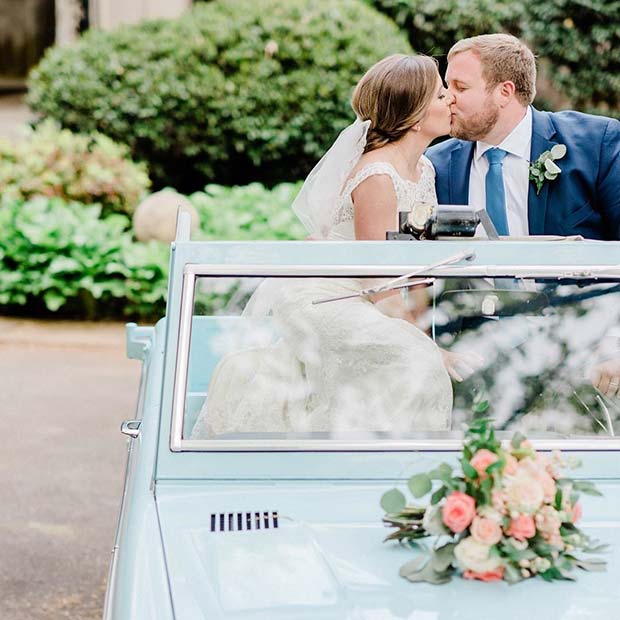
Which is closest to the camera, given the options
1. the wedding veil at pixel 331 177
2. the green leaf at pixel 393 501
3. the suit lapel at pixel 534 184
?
the green leaf at pixel 393 501

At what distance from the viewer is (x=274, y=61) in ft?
34.6

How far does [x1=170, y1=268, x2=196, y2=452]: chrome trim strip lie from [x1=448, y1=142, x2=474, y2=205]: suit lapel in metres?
1.48

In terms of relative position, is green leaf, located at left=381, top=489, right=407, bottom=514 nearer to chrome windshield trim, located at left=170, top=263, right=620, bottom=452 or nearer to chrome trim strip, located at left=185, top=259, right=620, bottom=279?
chrome windshield trim, located at left=170, top=263, right=620, bottom=452

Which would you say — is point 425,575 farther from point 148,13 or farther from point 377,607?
point 148,13

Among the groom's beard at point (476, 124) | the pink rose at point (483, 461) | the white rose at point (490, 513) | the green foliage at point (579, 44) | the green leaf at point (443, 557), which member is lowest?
the green leaf at point (443, 557)

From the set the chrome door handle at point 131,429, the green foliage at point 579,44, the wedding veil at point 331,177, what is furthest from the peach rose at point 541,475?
the green foliage at point 579,44

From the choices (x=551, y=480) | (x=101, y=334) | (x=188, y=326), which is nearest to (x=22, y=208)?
(x=101, y=334)

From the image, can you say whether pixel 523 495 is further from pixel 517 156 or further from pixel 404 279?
pixel 517 156

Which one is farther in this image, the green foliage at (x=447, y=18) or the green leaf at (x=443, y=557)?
the green foliage at (x=447, y=18)

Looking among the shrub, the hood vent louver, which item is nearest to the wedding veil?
the hood vent louver

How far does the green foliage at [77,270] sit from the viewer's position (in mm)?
8781

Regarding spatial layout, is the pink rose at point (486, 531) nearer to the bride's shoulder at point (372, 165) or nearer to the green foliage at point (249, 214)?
the bride's shoulder at point (372, 165)

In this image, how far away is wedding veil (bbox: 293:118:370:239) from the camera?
11.4 ft

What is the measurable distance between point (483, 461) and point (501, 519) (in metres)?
0.12
